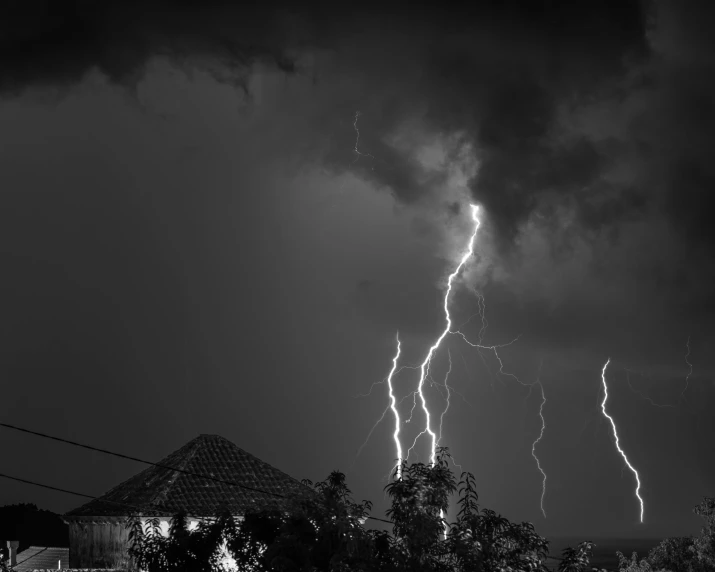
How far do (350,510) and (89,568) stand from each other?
15.7 m

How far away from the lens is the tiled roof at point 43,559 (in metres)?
31.9

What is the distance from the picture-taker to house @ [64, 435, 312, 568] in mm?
23016

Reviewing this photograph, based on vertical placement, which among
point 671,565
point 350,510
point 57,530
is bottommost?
point 350,510

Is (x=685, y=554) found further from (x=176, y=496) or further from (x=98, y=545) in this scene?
(x=98, y=545)

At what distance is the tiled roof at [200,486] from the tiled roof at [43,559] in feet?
27.2

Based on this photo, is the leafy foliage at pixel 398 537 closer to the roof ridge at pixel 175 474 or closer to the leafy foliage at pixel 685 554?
the roof ridge at pixel 175 474

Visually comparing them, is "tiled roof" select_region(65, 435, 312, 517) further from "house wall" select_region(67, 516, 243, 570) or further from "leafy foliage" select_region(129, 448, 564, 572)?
"leafy foliage" select_region(129, 448, 564, 572)

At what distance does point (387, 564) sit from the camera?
36.4ft

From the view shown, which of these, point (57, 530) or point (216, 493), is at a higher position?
point (57, 530)

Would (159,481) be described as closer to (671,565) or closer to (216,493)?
(216,493)

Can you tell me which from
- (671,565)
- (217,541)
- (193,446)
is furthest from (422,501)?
(671,565)

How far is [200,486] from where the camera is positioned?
78.9 feet

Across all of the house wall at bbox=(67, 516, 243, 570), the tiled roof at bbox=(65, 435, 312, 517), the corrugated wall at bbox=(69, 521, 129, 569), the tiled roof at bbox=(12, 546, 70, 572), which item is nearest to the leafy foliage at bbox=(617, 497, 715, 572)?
the tiled roof at bbox=(65, 435, 312, 517)

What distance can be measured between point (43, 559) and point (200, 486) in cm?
1443
